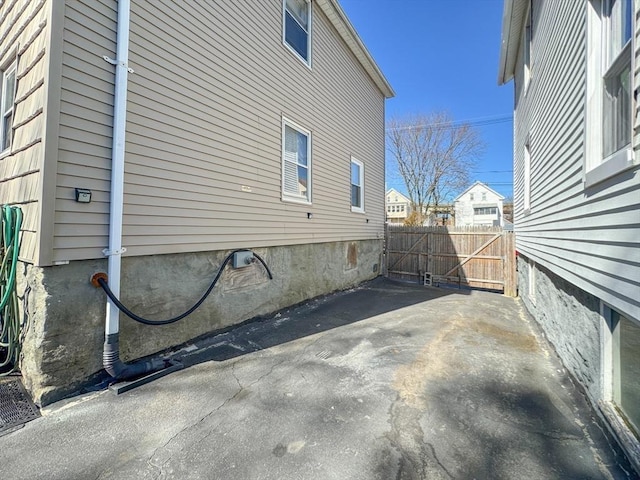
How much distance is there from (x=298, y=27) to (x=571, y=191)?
20.5ft

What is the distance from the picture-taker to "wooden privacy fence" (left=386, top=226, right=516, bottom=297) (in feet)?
28.9

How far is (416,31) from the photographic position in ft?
44.9

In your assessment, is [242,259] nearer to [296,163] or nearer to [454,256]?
[296,163]

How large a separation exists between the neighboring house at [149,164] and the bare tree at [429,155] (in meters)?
20.6

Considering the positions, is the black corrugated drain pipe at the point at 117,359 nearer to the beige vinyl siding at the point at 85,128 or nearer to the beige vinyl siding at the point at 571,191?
the beige vinyl siding at the point at 85,128

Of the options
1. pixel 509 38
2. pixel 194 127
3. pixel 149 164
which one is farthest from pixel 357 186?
pixel 149 164

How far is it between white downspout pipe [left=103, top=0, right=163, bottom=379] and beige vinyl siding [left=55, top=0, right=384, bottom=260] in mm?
76

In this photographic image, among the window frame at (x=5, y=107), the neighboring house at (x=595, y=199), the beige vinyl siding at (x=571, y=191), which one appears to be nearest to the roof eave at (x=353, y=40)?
the beige vinyl siding at (x=571, y=191)

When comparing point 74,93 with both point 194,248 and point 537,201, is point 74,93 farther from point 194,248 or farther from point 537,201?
point 537,201

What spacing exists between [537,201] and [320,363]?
4809 mm

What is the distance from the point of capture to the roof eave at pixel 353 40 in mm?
7167


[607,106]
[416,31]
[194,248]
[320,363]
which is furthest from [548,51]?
[416,31]

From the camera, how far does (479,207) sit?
37438 millimetres

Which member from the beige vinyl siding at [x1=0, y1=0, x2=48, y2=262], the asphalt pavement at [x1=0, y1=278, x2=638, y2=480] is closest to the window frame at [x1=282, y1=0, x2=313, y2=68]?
the beige vinyl siding at [x1=0, y1=0, x2=48, y2=262]
